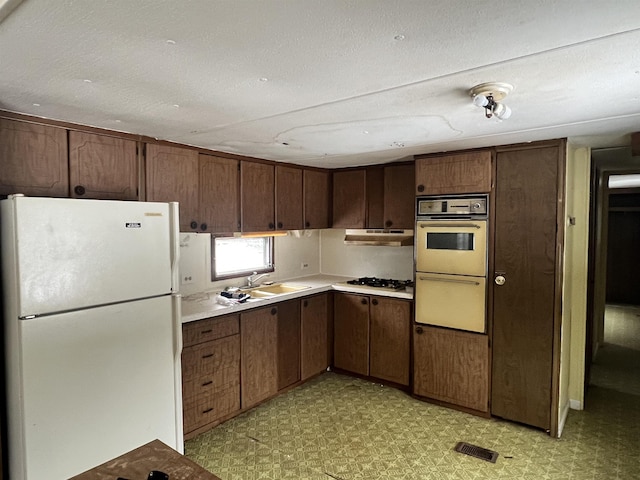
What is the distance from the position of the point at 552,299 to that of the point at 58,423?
10.6ft

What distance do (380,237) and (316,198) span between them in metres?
0.82

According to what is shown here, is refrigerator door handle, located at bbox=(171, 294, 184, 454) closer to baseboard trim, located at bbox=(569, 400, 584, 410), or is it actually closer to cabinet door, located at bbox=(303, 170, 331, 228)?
cabinet door, located at bbox=(303, 170, 331, 228)

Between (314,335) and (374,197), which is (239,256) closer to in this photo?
(314,335)

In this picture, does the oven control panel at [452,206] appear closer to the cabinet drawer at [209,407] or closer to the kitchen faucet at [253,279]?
the kitchen faucet at [253,279]

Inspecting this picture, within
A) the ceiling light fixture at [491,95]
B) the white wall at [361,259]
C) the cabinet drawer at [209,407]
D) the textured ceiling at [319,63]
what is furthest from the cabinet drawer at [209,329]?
the ceiling light fixture at [491,95]

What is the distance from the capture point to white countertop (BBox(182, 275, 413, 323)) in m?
2.90

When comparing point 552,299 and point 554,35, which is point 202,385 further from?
point 554,35

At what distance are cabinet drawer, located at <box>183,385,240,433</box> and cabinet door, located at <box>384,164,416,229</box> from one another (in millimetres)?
2170

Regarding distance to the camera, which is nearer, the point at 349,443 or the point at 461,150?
the point at 349,443

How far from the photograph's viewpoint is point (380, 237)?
4184mm

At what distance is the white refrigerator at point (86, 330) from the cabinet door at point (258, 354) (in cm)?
82

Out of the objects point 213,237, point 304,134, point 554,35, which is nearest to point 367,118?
point 304,134

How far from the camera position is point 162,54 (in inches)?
54.8

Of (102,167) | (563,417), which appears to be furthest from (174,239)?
(563,417)
